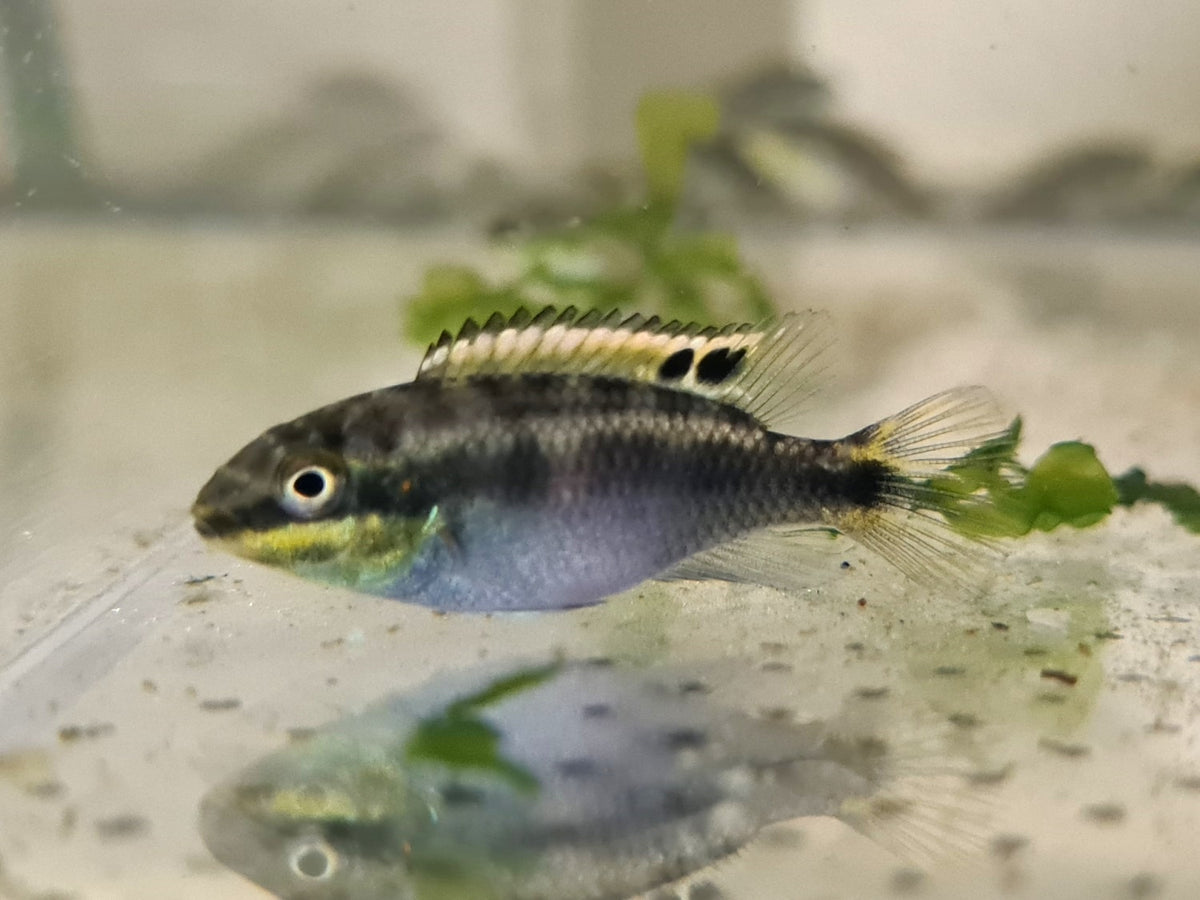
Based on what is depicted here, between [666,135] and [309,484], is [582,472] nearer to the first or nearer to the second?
[309,484]

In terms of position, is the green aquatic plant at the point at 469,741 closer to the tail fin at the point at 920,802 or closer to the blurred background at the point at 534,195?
the tail fin at the point at 920,802

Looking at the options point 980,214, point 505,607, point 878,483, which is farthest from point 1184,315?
point 505,607

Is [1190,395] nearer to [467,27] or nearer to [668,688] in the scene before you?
[668,688]

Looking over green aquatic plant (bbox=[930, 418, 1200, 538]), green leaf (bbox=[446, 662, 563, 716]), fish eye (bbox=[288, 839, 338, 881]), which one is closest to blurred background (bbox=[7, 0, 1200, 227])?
green aquatic plant (bbox=[930, 418, 1200, 538])

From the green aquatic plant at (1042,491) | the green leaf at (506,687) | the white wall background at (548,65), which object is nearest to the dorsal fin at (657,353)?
the green aquatic plant at (1042,491)

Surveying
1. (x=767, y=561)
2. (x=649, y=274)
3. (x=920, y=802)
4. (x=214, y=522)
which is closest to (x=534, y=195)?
(x=649, y=274)

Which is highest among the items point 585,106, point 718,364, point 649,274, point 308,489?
point 585,106
